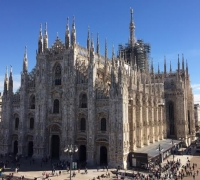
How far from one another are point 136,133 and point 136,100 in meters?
6.95

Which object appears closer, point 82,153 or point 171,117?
point 82,153

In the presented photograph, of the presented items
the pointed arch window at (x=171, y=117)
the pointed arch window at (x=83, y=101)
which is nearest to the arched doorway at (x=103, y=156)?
the pointed arch window at (x=83, y=101)

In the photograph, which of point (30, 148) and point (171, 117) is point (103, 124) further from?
point (171, 117)

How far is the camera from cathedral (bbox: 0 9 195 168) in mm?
42688

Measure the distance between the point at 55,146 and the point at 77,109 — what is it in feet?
32.0

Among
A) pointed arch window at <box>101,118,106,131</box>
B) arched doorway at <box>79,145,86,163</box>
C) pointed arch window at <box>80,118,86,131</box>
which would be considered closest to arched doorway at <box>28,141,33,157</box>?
arched doorway at <box>79,145,86,163</box>

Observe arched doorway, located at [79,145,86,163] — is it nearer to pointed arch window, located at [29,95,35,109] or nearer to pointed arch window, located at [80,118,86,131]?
pointed arch window, located at [80,118,86,131]

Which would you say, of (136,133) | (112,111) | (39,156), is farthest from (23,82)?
(136,133)

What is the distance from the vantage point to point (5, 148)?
54.3m

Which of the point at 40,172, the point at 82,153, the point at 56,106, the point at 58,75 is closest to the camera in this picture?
the point at 40,172

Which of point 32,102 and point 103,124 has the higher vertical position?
point 32,102

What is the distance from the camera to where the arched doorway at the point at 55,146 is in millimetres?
49500

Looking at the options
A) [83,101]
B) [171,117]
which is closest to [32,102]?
[83,101]

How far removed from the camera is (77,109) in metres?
47.1
